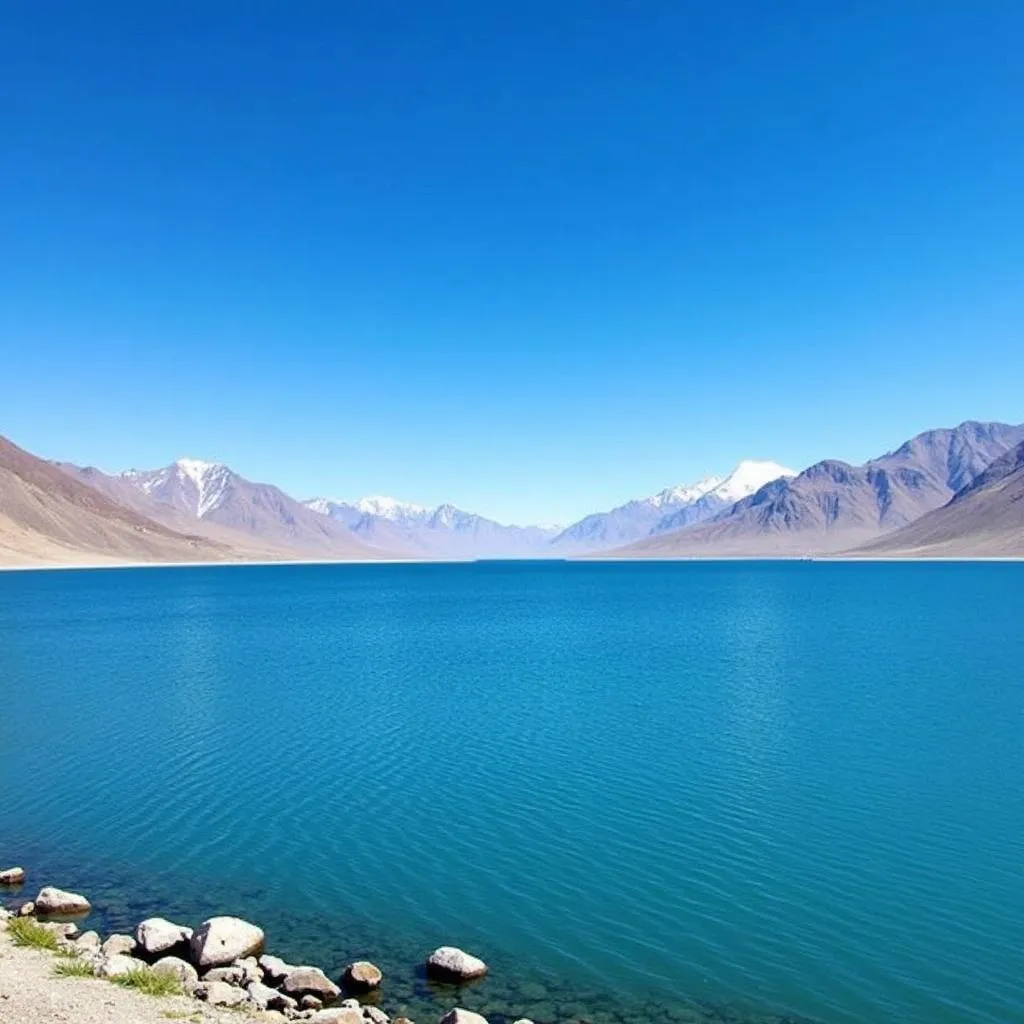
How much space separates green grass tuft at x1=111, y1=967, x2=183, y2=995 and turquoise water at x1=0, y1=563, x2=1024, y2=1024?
3513 mm

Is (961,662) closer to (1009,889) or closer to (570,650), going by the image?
(570,650)

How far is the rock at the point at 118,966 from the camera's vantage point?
15.3 m

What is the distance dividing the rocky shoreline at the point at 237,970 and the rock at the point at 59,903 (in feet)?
1.75

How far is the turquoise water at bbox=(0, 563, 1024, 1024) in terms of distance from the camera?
17641 millimetres

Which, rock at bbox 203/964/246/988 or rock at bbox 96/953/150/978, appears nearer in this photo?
rock at bbox 96/953/150/978

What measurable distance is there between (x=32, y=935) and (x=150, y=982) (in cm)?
359

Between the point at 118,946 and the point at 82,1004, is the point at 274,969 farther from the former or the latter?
the point at 82,1004

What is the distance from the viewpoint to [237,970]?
1608 cm

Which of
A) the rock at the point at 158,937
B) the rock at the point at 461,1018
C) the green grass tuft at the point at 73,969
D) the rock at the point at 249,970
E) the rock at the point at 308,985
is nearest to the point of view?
the rock at the point at 461,1018

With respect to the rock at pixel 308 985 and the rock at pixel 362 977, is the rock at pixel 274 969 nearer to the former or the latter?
the rock at pixel 308 985

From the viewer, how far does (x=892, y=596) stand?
422 ft

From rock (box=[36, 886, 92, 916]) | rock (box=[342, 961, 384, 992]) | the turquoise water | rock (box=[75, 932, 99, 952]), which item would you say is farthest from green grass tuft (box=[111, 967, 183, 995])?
rock (box=[36, 886, 92, 916])

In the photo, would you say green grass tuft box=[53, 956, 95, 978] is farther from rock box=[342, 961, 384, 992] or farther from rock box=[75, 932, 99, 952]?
rock box=[342, 961, 384, 992]

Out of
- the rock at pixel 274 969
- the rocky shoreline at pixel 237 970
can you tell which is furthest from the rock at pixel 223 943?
the rock at pixel 274 969
